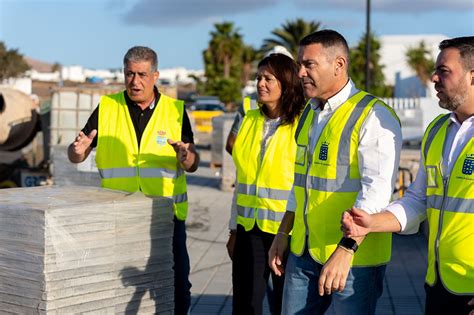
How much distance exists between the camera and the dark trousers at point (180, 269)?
5.80 metres

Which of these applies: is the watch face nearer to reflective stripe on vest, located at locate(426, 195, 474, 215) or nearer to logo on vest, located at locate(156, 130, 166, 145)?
reflective stripe on vest, located at locate(426, 195, 474, 215)

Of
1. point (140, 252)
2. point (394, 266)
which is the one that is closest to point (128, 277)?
point (140, 252)

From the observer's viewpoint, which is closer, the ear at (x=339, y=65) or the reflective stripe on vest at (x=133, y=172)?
the ear at (x=339, y=65)

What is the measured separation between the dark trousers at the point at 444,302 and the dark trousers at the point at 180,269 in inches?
89.0

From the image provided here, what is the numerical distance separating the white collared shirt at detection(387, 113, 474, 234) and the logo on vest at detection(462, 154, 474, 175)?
0.07m

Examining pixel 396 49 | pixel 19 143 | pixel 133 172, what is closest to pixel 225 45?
pixel 396 49

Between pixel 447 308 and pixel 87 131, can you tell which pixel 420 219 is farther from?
pixel 87 131

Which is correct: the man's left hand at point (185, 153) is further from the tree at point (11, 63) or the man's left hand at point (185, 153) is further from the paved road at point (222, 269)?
the tree at point (11, 63)

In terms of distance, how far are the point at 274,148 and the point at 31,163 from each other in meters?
10.00

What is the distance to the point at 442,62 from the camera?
12.3ft

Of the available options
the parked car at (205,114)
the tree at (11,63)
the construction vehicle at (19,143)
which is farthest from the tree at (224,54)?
the construction vehicle at (19,143)

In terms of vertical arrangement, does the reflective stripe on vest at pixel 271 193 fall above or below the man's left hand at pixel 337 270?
above

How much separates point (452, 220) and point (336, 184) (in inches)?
24.4

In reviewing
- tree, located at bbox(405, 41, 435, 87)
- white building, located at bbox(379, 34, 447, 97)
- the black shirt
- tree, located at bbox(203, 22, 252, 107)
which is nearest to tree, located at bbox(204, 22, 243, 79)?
tree, located at bbox(203, 22, 252, 107)
